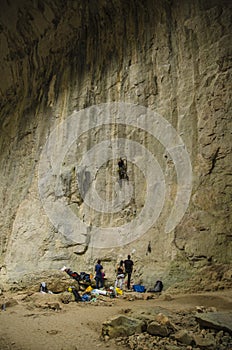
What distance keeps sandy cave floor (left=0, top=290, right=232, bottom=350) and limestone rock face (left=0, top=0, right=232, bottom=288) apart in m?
1.56

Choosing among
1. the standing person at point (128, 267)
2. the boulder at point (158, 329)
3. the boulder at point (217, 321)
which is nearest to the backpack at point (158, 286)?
the standing person at point (128, 267)

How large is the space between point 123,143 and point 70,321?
7.30 metres

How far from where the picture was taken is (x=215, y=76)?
10.4 metres

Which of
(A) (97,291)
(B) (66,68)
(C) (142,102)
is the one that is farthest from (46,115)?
(A) (97,291)

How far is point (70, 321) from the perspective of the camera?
5914mm

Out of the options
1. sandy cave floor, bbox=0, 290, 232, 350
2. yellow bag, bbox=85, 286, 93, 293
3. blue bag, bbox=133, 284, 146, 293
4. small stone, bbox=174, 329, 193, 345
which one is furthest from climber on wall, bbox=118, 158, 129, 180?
small stone, bbox=174, 329, 193, 345

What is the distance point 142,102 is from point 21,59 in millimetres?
8677

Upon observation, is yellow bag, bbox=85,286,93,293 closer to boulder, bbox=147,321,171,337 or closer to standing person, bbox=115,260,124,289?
standing person, bbox=115,260,124,289

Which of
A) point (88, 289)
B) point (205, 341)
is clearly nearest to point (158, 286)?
point (88, 289)

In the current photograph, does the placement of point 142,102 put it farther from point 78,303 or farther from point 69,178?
point 78,303

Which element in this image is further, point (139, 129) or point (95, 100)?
point (95, 100)

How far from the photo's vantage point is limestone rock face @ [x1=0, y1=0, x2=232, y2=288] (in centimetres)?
→ 973

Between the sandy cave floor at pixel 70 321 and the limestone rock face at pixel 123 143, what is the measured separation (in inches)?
61.6

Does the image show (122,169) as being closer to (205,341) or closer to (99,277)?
(99,277)
